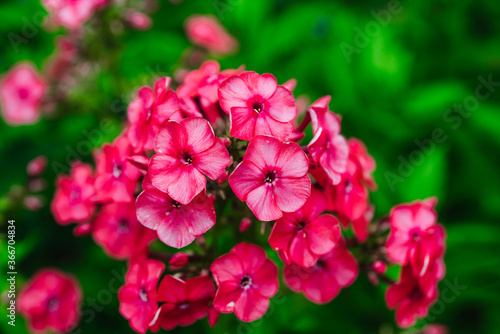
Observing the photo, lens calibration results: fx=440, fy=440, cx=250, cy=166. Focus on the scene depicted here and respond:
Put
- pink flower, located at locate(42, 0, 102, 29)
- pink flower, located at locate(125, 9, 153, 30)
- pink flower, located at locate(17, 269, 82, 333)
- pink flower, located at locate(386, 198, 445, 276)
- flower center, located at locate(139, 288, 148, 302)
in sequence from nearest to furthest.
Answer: flower center, located at locate(139, 288, 148, 302) → pink flower, located at locate(386, 198, 445, 276) → pink flower, located at locate(17, 269, 82, 333) → pink flower, located at locate(42, 0, 102, 29) → pink flower, located at locate(125, 9, 153, 30)

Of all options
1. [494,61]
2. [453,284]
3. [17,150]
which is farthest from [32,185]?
[494,61]

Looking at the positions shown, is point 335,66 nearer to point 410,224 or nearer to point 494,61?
point 494,61

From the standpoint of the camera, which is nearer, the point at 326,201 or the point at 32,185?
the point at 326,201

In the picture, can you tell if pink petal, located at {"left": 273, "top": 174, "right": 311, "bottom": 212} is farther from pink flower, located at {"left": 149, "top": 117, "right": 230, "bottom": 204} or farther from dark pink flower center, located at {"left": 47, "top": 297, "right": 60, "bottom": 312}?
dark pink flower center, located at {"left": 47, "top": 297, "right": 60, "bottom": 312}

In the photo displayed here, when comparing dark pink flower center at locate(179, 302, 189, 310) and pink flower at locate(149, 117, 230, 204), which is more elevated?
pink flower at locate(149, 117, 230, 204)

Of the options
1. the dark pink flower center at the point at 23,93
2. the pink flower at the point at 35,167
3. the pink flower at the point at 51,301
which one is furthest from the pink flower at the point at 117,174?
the dark pink flower center at the point at 23,93

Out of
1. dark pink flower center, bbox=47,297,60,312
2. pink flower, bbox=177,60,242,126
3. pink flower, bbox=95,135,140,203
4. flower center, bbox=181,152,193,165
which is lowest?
dark pink flower center, bbox=47,297,60,312

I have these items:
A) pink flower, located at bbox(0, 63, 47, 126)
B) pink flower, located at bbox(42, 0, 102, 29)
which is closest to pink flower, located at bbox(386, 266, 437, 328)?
pink flower, located at bbox(42, 0, 102, 29)
